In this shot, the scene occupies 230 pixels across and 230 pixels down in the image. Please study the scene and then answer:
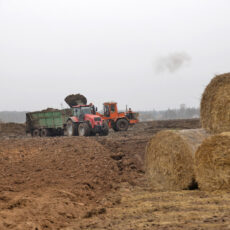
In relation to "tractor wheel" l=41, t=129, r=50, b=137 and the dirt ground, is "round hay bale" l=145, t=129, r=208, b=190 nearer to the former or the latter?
the dirt ground

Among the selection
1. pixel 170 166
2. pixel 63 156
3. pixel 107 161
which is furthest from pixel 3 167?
pixel 170 166

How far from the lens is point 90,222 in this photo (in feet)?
17.7

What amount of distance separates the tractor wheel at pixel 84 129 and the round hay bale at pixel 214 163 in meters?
14.3

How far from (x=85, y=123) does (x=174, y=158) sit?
1393 centimetres

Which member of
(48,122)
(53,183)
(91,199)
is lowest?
(91,199)

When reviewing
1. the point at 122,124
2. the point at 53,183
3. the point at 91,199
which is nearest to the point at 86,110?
the point at 122,124

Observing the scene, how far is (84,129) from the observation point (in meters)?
20.7

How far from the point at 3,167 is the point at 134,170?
3.78 m

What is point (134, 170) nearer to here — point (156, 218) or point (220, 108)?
point (220, 108)

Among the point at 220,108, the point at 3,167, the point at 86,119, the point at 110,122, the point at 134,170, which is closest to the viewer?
the point at 220,108

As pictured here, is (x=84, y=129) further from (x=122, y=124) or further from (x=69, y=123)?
(x=122, y=124)

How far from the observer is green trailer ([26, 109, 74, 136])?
23.5 meters

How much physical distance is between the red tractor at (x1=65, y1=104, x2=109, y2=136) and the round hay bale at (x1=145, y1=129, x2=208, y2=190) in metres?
12.9

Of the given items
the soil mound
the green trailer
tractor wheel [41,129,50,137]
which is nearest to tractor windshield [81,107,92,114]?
the green trailer
